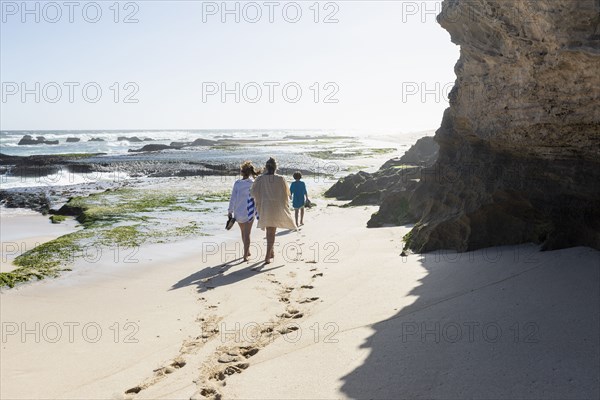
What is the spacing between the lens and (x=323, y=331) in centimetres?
487

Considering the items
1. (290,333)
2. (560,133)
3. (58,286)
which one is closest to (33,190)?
(58,286)

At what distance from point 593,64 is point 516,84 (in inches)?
42.5

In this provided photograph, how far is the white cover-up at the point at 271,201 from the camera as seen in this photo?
8.83m

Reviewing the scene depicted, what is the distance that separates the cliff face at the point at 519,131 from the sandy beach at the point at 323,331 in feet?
1.50

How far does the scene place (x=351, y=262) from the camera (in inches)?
317

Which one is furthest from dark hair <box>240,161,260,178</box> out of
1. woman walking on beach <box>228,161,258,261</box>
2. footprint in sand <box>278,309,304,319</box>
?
footprint in sand <box>278,309,304,319</box>

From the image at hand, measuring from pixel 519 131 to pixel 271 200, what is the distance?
457 centimetres

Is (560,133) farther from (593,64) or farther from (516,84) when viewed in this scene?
(593,64)

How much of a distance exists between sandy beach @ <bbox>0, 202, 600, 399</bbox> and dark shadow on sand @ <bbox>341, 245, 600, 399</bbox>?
0.6 inches

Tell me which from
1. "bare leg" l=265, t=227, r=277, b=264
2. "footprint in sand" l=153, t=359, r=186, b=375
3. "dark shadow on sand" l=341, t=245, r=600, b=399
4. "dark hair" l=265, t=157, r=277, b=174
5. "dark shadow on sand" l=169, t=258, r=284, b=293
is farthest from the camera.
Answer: "dark hair" l=265, t=157, r=277, b=174

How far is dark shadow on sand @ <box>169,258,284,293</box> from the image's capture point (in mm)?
7355

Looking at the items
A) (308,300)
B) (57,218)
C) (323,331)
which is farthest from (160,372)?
(57,218)

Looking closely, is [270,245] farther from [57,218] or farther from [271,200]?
[57,218]

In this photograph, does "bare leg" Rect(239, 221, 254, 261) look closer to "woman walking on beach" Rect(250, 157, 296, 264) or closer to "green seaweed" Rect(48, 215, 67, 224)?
"woman walking on beach" Rect(250, 157, 296, 264)
